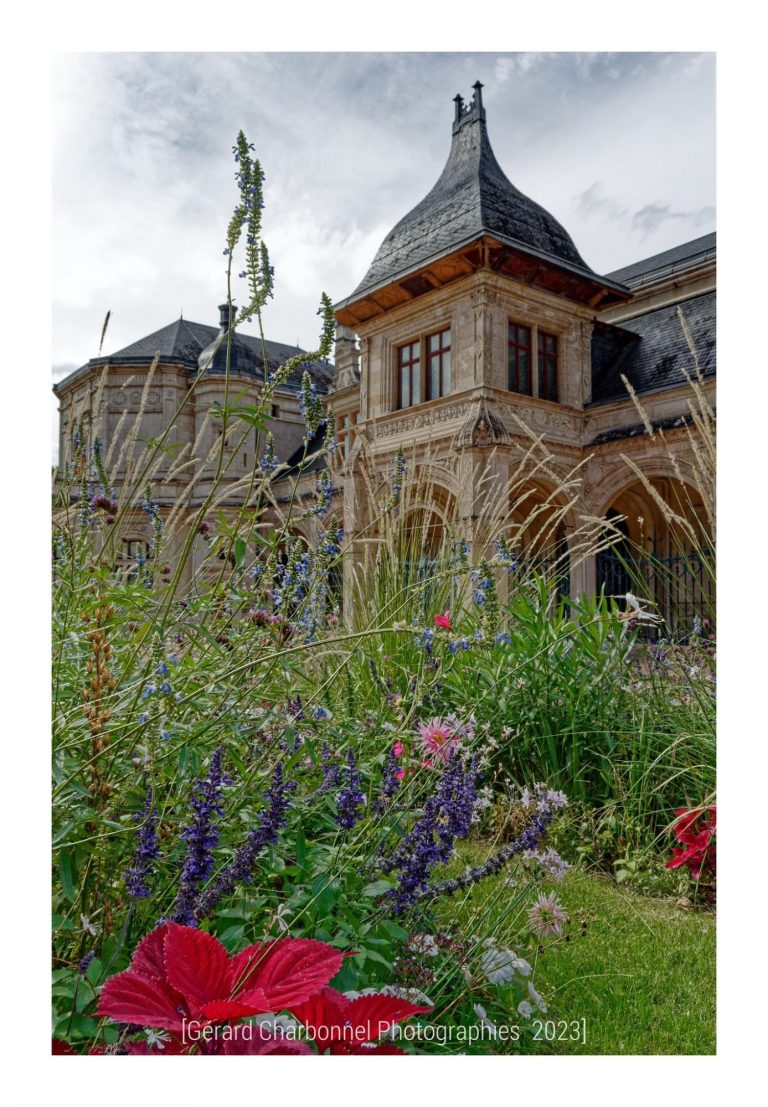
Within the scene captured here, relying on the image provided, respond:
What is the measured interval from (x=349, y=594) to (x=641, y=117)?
1.80 m

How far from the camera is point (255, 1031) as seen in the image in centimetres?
107

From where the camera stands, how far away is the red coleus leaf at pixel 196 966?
3.38ft

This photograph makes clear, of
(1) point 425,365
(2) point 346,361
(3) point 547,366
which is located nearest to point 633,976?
(1) point 425,365

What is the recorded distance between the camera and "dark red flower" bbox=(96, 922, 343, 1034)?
1007 mm

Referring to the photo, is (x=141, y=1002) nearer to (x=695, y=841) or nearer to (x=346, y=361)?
(x=695, y=841)

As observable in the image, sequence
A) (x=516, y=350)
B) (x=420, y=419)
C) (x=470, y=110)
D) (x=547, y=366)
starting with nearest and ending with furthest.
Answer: (x=470, y=110), (x=420, y=419), (x=516, y=350), (x=547, y=366)

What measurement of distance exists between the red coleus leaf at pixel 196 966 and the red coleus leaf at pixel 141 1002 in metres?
0.02

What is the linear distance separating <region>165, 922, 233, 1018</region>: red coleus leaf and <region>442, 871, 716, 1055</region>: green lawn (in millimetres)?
566

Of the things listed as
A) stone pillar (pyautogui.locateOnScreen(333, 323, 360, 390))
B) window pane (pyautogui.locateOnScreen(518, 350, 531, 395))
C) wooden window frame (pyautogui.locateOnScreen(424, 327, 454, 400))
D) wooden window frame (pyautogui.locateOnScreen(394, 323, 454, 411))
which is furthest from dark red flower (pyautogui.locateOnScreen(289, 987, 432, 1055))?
stone pillar (pyautogui.locateOnScreen(333, 323, 360, 390))

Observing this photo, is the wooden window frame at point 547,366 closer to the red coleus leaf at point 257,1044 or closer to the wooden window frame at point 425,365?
the wooden window frame at point 425,365

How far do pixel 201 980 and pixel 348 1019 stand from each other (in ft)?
0.68

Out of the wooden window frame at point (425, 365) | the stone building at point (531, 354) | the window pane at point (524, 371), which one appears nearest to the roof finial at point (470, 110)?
the stone building at point (531, 354)

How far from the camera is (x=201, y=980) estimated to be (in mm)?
1044
